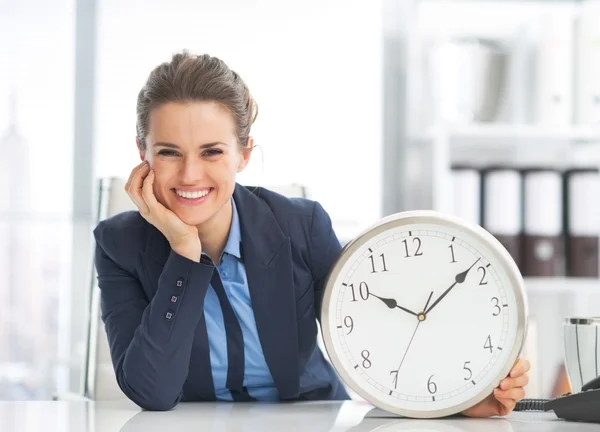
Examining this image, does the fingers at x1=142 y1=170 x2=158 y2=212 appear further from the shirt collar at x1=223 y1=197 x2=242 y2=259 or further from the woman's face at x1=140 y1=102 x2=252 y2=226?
the shirt collar at x1=223 y1=197 x2=242 y2=259

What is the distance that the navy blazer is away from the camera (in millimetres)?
1307

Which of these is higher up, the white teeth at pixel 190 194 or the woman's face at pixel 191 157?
the woman's face at pixel 191 157

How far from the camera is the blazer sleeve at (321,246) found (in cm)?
154

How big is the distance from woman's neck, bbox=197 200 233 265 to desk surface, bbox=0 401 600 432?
0.42 m

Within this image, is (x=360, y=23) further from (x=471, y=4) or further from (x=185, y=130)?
(x=185, y=130)

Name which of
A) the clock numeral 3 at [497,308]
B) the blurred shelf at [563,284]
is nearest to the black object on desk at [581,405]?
the clock numeral 3 at [497,308]

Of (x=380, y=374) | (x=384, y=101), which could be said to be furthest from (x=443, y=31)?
(x=380, y=374)

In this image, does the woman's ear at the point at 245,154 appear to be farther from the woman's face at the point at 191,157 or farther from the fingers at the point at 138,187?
the fingers at the point at 138,187

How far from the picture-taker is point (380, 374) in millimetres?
1141

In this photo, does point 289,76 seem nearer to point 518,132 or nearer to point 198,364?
point 518,132

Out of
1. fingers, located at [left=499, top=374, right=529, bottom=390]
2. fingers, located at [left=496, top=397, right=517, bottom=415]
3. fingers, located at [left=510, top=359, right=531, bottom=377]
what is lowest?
fingers, located at [left=496, top=397, right=517, bottom=415]

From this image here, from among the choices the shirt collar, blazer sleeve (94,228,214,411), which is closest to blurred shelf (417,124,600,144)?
the shirt collar

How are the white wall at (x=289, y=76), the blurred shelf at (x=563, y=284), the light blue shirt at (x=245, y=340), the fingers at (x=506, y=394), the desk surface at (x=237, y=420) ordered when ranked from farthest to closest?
the white wall at (x=289, y=76), the blurred shelf at (x=563, y=284), the light blue shirt at (x=245, y=340), the fingers at (x=506, y=394), the desk surface at (x=237, y=420)

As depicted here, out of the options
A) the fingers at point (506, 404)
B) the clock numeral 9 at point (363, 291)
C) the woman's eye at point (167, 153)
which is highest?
the woman's eye at point (167, 153)
